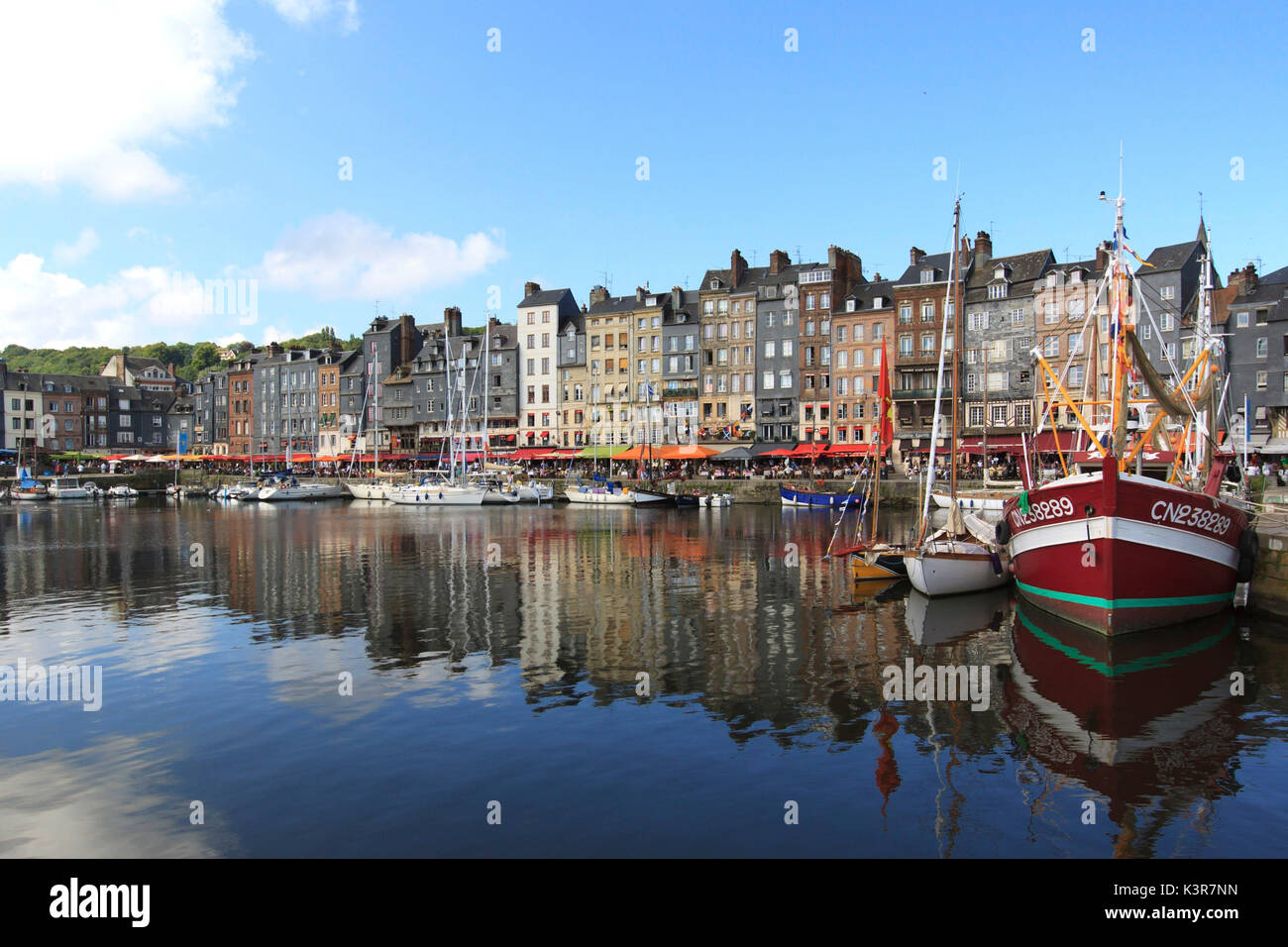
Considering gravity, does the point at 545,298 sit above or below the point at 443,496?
above

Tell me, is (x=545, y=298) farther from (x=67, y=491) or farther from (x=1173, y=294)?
(x=1173, y=294)

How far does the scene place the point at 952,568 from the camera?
27266mm

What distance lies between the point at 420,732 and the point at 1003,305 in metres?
79.5

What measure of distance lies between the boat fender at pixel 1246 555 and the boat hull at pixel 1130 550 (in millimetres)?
314

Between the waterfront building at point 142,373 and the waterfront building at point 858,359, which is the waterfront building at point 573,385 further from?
the waterfront building at point 142,373

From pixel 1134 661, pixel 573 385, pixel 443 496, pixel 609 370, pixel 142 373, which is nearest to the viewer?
→ pixel 1134 661

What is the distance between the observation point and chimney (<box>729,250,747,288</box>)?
99.1 meters

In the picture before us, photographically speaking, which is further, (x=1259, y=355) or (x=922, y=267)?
(x=922, y=267)

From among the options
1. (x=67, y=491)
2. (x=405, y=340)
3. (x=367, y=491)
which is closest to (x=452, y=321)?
(x=405, y=340)

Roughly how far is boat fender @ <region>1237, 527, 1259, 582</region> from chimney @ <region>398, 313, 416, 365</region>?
110217 millimetres

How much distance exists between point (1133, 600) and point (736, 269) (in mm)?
82448

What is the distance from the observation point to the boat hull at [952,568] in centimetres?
2678

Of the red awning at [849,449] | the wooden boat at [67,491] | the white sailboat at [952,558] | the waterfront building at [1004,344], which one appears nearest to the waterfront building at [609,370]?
the red awning at [849,449]

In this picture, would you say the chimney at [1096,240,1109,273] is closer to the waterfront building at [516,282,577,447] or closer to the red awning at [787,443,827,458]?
the red awning at [787,443,827,458]
